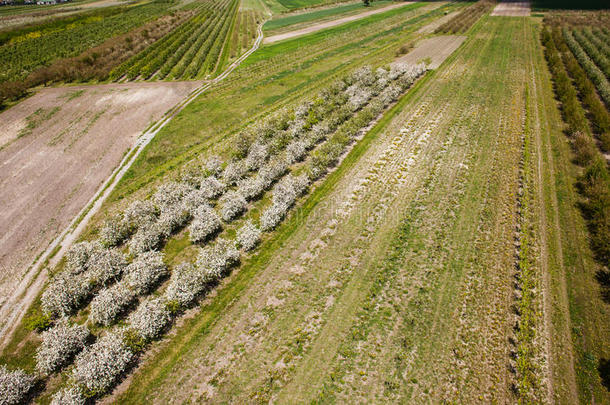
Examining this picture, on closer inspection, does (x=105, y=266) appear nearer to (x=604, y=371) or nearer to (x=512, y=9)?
(x=604, y=371)

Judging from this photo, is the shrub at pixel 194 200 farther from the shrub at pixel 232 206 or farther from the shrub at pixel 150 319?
the shrub at pixel 150 319

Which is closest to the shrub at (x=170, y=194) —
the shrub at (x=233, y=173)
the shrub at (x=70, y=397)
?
the shrub at (x=233, y=173)

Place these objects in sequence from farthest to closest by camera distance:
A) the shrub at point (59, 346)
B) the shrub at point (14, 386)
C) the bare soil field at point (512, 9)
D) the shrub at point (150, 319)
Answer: the bare soil field at point (512, 9) < the shrub at point (150, 319) < the shrub at point (59, 346) < the shrub at point (14, 386)

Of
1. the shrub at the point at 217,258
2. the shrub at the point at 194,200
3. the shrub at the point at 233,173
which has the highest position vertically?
the shrub at the point at 233,173

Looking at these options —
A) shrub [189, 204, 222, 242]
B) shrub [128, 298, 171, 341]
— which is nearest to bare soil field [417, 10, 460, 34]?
shrub [189, 204, 222, 242]

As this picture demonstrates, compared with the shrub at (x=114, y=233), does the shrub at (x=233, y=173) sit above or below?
above

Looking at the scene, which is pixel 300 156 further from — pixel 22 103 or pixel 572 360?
pixel 22 103

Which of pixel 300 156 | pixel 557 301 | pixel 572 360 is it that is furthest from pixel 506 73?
pixel 572 360
